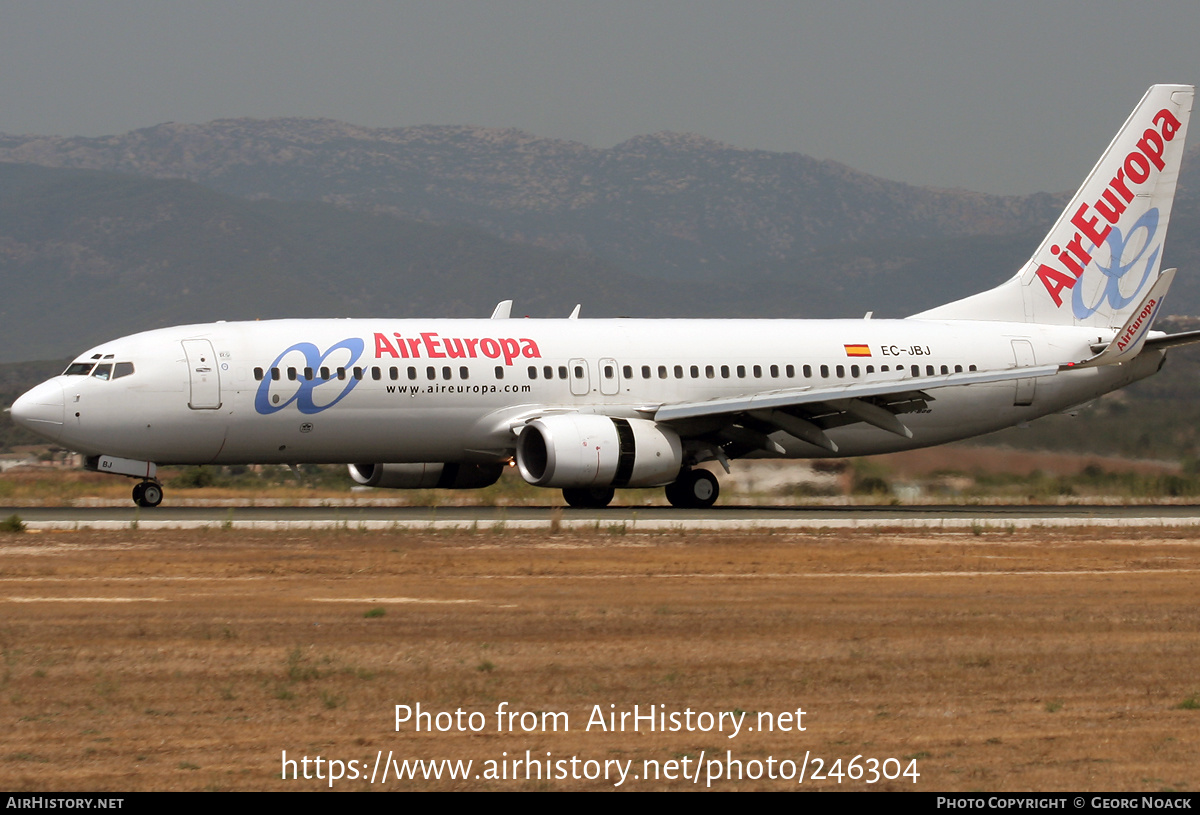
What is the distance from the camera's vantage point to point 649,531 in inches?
1035

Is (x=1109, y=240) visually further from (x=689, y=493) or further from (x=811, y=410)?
(x=689, y=493)

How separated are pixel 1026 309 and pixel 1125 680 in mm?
25618

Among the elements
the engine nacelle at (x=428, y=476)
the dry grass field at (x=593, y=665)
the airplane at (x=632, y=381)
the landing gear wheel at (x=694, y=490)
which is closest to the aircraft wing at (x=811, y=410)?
the airplane at (x=632, y=381)

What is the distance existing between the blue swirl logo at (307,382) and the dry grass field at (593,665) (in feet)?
25.7

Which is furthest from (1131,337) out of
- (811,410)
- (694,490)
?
(694,490)

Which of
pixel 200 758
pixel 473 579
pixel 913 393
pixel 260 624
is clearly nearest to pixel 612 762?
pixel 200 758

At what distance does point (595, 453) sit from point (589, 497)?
122 inches

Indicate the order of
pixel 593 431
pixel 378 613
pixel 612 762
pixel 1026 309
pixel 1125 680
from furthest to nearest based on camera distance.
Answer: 1. pixel 1026 309
2. pixel 593 431
3. pixel 378 613
4. pixel 1125 680
5. pixel 612 762

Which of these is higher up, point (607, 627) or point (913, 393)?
point (913, 393)

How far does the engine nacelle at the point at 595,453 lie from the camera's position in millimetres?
29562

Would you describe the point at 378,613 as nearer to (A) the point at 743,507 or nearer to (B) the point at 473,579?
(B) the point at 473,579

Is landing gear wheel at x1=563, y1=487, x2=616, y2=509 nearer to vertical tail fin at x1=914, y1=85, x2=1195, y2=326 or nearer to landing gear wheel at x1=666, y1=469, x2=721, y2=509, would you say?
landing gear wheel at x1=666, y1=469, x2=721, y2=509

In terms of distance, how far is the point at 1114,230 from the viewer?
3747 cm

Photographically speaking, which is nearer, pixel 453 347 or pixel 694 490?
pixel 453 347
